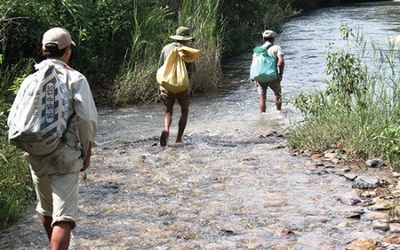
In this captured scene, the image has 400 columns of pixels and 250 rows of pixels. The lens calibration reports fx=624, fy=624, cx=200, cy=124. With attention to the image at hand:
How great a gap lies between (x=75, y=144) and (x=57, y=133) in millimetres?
244

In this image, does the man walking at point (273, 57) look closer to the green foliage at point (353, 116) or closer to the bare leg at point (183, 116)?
the green foliage at point (353, 116)

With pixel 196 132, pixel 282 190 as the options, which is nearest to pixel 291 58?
pixel 196 132

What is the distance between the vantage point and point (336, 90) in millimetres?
9062

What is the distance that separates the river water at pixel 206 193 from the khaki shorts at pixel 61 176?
111 centimetres

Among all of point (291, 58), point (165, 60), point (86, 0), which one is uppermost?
point (86, 0)

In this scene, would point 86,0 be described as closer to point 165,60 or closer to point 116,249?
A: point 165,60

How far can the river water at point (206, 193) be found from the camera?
5383 millimetres

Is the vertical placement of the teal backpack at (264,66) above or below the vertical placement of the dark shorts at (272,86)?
above

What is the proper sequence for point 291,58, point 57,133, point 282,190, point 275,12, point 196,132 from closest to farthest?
1. point 57,133
2. point 282,190
3. point 196,132
4. point 291,58
5. point 275,12

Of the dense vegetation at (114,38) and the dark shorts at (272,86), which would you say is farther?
the dense vegetation at (114,38)

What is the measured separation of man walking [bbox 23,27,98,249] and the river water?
1.12m

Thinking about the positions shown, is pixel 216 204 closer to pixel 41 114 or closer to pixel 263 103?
pixel 41 114

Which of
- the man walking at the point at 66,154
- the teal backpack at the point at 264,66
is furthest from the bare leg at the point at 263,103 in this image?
the man walking at the point at 66,154

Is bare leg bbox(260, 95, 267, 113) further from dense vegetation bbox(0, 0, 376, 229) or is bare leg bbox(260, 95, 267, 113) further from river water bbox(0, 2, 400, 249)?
dense vegetation bbox(0, 0, 376, 229)
